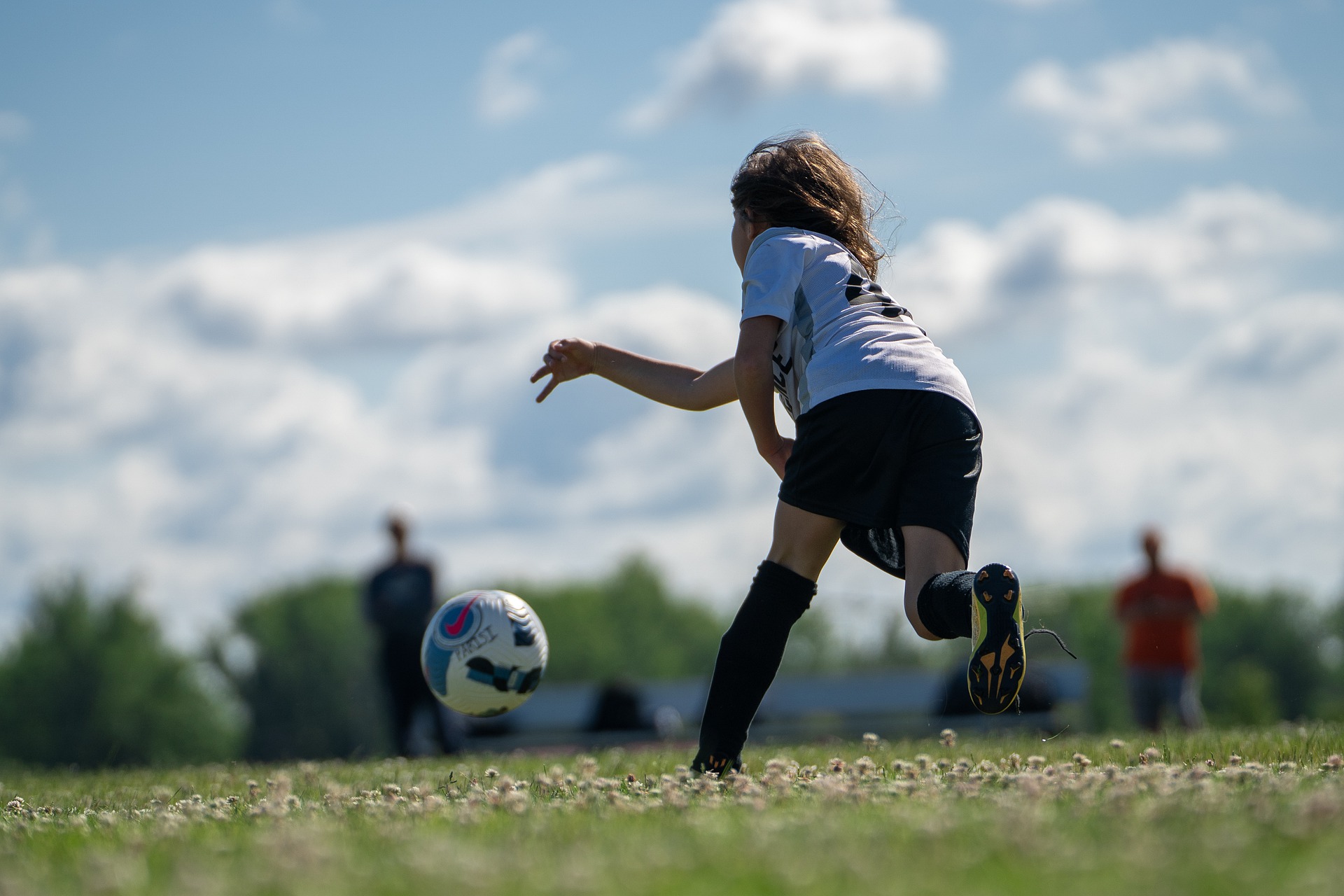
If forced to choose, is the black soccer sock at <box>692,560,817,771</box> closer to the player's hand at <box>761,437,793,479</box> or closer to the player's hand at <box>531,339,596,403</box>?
the player's hand at <box>761,437,793,479</box>

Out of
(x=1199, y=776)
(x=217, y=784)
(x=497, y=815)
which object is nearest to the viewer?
(x=497, y=815)

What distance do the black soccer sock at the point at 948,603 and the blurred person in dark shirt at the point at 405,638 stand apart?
7.96 meters

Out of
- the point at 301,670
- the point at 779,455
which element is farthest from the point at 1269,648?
the point at 779,455

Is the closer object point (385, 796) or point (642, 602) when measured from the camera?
point (385, 796)

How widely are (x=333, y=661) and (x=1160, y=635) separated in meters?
74.1

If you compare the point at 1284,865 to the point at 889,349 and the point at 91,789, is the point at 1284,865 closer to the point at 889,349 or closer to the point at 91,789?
the point at 889,349

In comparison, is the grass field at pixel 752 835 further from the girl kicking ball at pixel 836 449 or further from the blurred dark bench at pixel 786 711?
the blurred dark bench at pixel 786 711

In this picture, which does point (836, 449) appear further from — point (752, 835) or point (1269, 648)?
point (1269, 648)

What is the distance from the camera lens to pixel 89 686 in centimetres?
6619

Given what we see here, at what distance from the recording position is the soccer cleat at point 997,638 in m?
4.36

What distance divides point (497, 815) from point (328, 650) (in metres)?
82.3

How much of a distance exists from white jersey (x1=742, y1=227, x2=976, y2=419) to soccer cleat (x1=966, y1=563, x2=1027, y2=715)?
2.87ft

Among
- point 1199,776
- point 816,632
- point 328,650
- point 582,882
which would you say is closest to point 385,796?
point 582,882

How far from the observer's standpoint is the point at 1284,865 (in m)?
2.42
